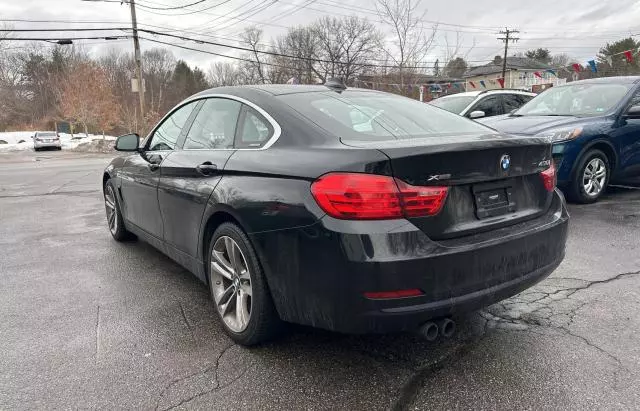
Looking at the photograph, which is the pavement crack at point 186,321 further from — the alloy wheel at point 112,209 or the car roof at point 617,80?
the car roof at point 617,80

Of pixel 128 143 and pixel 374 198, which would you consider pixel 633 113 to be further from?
pixel 128 143

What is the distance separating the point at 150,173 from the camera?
4043 mm

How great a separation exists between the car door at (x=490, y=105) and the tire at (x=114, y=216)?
7158 mm

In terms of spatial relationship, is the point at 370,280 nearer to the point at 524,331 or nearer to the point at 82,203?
the point at 524,331

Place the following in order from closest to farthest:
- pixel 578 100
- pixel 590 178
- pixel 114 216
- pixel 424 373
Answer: pixel 424 373
pixel 114 216
pixel 590 178
pixel 578 100

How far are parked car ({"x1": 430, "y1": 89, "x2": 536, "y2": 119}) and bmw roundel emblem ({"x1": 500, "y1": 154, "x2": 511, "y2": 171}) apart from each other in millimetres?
7249

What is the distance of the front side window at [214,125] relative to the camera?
3.28m

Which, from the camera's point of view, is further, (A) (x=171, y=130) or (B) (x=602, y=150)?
(B) (x=602, y=150)

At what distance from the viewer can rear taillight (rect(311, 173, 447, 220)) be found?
7.27 ft

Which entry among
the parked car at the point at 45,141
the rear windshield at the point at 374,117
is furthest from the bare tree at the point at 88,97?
the rear windshield at the point at 374,117

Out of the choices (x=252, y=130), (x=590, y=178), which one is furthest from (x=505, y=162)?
(x=590, y=178)

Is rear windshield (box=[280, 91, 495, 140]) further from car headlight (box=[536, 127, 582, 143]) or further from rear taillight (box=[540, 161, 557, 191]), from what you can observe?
car headlight (box=[536, 127, 582, 143])

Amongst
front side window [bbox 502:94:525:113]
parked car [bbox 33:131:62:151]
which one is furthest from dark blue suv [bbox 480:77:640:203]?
parked car [bbox 33:131:62:151]

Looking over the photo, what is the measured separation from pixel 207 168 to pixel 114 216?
2777mm
